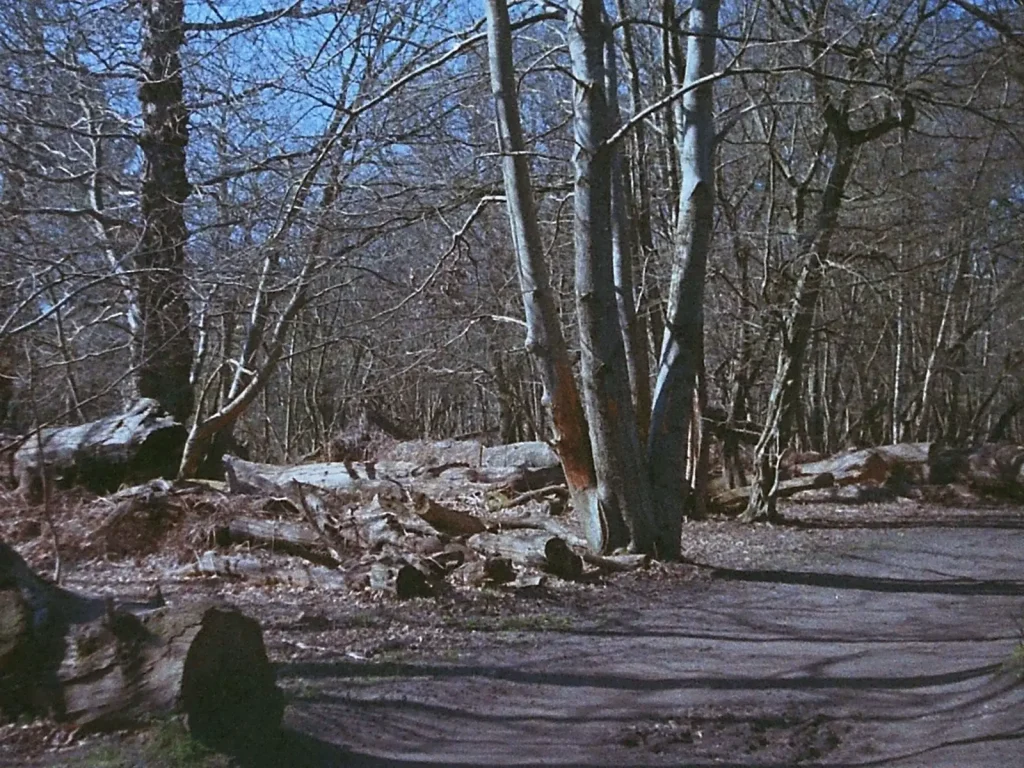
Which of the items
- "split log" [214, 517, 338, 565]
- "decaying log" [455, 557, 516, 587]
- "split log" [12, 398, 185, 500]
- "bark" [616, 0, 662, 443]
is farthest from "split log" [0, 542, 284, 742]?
"bark" [616, 0, 662, 443]

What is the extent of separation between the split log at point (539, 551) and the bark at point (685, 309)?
1.36m

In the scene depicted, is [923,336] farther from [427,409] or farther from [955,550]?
[955,550]

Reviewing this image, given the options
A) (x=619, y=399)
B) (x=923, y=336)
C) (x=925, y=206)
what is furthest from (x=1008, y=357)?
(x=619, y=399)

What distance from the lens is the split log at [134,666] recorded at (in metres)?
5.19

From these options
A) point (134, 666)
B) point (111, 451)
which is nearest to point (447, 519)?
point (111, 451)

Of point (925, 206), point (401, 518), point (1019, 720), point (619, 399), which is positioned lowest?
point (1019, 720)

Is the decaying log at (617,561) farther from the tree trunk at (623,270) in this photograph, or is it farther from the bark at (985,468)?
the bark at (985,468)

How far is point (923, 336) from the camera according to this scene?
93.5 feet

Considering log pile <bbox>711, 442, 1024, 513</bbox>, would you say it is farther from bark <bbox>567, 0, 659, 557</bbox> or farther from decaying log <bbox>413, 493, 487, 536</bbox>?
bark <bbox>567, 0, 659, 557</bbox>

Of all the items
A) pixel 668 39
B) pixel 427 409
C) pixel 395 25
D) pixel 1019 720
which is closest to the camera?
pixel 1019 720

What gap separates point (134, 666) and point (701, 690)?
11.0 ft

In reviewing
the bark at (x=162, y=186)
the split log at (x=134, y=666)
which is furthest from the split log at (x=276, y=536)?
the split log at (x=134, y=666)

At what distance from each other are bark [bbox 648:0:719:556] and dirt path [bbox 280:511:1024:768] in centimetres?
139

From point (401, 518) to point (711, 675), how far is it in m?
4.70
